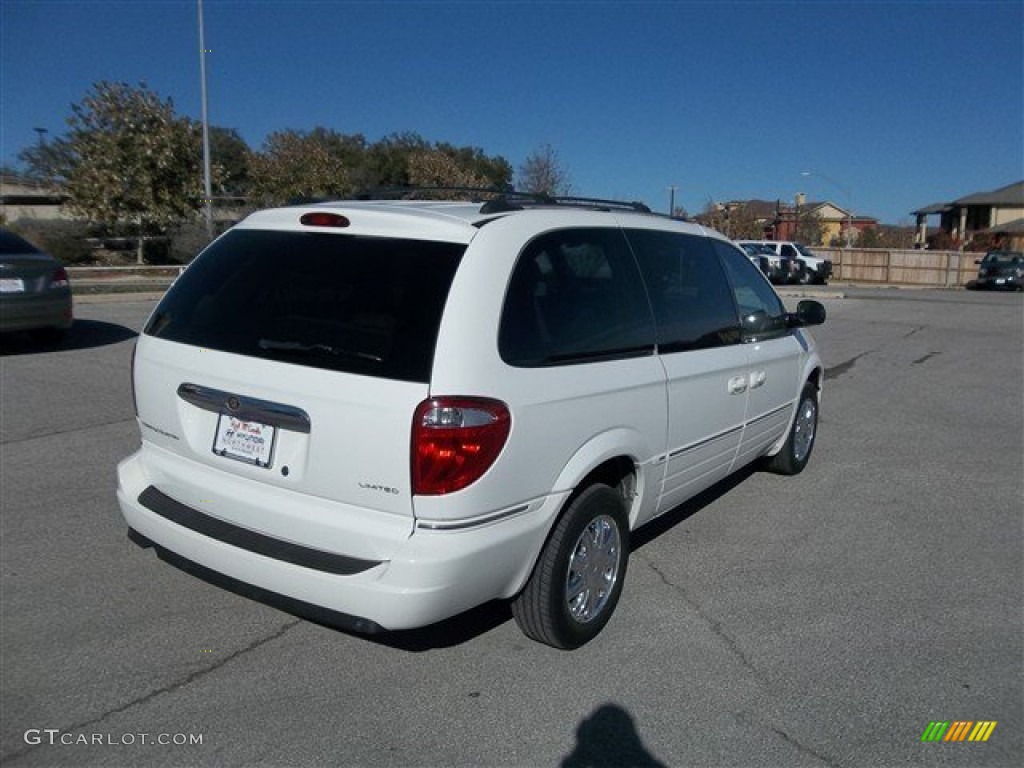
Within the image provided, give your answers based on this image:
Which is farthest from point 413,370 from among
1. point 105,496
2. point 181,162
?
point 181,162

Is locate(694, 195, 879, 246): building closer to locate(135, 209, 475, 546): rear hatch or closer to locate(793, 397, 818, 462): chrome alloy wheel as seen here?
locate(793, 397, 818, 462): chrome alloy wheel

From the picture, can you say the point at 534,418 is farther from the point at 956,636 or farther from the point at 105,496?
the point at 105,496

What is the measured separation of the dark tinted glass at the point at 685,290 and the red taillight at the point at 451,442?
1.41m

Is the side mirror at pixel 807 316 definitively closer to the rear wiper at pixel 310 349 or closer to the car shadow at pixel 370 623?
the car shadow at pixel 370 623

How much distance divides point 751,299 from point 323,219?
2.97m

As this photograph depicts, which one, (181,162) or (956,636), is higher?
(181,162)

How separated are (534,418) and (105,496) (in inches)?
137

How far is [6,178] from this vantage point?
53.3 meters

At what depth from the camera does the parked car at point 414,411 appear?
292 centimetres

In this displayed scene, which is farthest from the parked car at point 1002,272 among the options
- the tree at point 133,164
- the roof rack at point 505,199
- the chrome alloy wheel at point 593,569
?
the chrome alloy wheel at point 593,569

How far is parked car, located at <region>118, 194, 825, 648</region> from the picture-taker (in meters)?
2.92

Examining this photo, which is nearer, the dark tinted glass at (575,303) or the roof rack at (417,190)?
the dark tinted glass at (575,303)

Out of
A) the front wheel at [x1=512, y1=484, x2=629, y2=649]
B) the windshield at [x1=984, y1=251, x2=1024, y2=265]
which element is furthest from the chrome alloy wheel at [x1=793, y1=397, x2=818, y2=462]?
the windshield at [x1=984, y1=251, x2=1024, y2=265]

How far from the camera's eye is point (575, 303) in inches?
142
